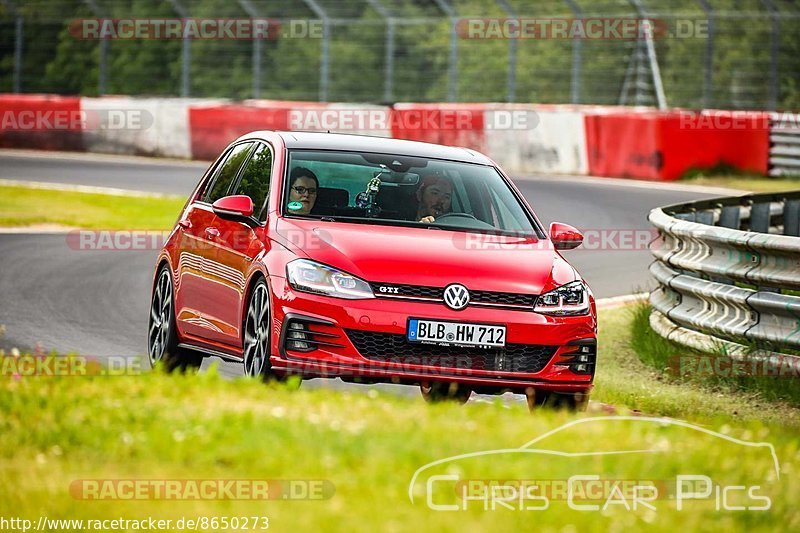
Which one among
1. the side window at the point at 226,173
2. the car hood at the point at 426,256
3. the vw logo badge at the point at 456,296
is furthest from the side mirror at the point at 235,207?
the vw logo badge at the point at 456,296

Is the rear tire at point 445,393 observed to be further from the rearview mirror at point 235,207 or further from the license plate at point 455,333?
the rearview mirror at point 235,207

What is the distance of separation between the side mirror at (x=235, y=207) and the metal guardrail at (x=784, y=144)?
1959 cm

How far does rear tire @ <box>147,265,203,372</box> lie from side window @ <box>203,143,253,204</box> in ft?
1.91

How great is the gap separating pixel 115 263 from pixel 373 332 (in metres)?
9.45

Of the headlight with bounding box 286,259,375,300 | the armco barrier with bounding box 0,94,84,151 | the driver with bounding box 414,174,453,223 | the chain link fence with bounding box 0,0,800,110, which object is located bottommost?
the armco barrier with bounding box 0,94,84,151

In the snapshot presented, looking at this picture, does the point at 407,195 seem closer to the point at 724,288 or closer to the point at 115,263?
the point at 724,288

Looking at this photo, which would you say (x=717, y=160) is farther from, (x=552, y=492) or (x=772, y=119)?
(x=552, y=492)

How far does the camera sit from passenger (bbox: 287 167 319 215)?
972 cm

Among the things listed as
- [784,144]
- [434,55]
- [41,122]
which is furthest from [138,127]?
[784,144]

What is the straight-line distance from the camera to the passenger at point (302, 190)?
972cm

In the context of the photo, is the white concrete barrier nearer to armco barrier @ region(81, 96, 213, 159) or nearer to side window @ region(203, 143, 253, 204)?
armco barrier @ region(81, 96, 213, 159)

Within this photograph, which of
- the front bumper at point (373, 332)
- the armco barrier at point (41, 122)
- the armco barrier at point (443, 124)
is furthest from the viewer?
the armco barrier at point (41, 122)

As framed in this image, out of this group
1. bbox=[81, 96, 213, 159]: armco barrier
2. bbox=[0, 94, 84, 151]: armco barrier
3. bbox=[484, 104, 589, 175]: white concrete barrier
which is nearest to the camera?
bbox=[484, 104, 589, 175]: white concrete barrier

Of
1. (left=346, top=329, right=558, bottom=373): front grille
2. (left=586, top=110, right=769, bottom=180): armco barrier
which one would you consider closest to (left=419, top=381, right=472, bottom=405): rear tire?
(left=346, top=329, right=558, bottom=373): front grille
